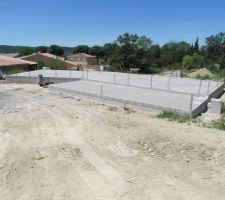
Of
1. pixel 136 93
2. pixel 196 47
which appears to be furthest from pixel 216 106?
pixel 196 47

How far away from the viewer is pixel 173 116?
42.1 feet

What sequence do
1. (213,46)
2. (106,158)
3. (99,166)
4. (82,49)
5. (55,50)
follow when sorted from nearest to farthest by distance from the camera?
(99,166) → (106,158) → (213,46) → (55,50) → (82,49)

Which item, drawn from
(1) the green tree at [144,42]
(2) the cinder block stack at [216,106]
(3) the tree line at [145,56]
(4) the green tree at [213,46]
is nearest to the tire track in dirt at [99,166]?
(2) the cinder block stack at [216,106]

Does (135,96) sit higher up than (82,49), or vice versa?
(82,49)

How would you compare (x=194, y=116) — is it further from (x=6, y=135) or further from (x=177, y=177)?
(x=6, y=135)

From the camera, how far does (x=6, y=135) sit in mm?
10078

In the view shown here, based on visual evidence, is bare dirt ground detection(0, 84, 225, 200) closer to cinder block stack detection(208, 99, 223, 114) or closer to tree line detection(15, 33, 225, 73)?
cinder block stack detection(208, 99, 223, 114)

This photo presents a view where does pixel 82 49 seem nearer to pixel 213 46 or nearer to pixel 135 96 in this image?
pixel 213 46

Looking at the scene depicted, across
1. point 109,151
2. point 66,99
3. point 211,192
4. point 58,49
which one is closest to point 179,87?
point 66,99

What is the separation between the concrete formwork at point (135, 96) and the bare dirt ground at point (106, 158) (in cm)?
142

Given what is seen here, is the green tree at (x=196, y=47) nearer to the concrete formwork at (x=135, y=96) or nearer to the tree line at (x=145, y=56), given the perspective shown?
the tree line at (x=145, y=56)

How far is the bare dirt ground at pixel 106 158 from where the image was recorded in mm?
6535

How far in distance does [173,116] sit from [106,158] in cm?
549

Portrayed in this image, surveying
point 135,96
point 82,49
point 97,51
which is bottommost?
point 135,96
